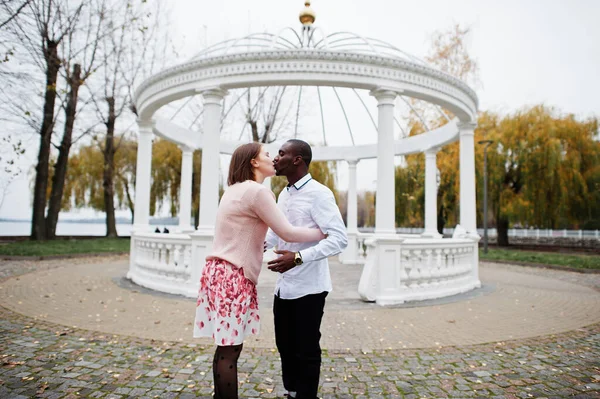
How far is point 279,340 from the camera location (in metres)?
2.77

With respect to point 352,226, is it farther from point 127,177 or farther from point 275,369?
point 127,177

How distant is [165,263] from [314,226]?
256 inches

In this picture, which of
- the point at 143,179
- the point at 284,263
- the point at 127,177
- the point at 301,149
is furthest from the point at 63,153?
the point at 284,263

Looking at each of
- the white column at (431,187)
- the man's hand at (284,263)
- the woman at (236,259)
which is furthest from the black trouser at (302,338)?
the white column at (431,187)

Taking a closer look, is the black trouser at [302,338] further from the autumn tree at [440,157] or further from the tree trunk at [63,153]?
the tree trunk at [63,153]

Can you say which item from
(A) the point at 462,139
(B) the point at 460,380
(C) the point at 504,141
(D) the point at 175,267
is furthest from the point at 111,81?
(B) the point at 460,380

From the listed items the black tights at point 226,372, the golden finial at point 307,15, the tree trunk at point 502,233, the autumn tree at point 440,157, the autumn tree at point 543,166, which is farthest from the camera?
the tree trunk at point 502,233

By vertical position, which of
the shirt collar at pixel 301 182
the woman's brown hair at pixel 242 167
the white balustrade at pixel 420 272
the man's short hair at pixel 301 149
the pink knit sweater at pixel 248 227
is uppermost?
the man's short hair at pixel 301 149

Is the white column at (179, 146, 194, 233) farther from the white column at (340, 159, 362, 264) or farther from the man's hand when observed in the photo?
the man's hand

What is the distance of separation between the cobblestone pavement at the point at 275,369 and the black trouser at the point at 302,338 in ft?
2.86

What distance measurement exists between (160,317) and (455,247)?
6224 millimetres

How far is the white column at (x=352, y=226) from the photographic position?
579 inches

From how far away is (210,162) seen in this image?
7898mm

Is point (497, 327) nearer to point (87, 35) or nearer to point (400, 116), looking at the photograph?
point (400, 116)
